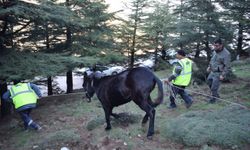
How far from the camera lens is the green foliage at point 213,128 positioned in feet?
17.0

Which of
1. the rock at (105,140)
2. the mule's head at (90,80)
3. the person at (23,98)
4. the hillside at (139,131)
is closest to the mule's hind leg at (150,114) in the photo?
the hillside at (139,131)

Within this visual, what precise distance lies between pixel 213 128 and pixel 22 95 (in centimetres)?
525

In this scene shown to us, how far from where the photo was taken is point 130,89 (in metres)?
6.25

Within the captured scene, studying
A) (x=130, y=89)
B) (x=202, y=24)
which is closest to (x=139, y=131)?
(x=130, y=89)

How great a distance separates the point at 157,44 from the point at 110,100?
1670 cm

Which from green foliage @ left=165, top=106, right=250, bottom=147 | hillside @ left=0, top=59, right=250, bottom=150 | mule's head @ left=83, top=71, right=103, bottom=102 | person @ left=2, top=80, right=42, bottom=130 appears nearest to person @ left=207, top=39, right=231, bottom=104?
hillside @ left=0, top=59, right=250, bottom=150

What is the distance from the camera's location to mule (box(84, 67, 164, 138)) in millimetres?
6023

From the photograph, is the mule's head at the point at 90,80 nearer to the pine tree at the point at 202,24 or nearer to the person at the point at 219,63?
the person at the point at 219,63

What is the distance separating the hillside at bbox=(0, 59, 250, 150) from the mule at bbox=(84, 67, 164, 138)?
1.33ft

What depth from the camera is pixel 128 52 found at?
73.4ft

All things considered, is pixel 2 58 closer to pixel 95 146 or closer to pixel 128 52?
pixel 95 146

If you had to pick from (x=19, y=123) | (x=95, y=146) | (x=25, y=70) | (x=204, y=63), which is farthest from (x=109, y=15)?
(x=95, y=146)

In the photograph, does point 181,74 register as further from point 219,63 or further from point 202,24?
point 202,24

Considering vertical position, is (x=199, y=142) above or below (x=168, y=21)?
below
